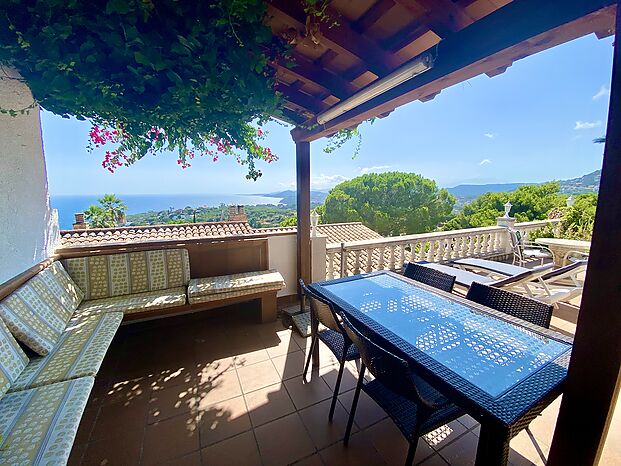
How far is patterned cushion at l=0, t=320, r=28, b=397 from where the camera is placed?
1.40m

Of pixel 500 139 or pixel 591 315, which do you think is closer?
pixel 591 315

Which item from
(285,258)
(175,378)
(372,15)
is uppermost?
(372,15)

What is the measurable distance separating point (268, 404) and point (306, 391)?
0.30m

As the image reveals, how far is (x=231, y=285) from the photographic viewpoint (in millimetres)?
2873

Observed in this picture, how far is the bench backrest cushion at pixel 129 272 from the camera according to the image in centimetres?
261

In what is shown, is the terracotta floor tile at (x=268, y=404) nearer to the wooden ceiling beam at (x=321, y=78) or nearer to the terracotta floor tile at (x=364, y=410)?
the terracotta floor tile at (x=364, y=410)

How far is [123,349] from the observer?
2611 mm

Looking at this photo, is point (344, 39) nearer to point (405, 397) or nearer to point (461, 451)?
point (405, 397)

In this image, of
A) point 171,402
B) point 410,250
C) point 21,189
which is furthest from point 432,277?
point 21,189

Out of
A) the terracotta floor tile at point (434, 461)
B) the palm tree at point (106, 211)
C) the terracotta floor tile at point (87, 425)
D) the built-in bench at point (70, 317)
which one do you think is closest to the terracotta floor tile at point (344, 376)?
the terracotta floor tile at point (434, 461)

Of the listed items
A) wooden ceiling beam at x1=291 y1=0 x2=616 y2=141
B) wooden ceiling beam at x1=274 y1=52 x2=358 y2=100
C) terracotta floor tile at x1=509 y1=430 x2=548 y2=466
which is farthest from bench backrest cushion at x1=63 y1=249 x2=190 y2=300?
terracotta floor tile at x1=509 y1=430 x2=548 y2=466

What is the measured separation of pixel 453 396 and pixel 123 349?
292 centimetres

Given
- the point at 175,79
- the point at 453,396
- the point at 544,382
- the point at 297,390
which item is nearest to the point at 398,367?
the point at 453,396

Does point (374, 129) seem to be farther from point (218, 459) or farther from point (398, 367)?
point (218, 459)
